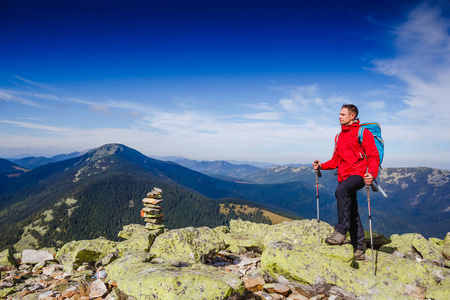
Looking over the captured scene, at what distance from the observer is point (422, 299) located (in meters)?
6.25

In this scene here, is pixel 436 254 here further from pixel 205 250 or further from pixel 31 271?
pixel 31 271

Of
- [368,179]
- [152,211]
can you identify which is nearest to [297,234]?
[368,179]

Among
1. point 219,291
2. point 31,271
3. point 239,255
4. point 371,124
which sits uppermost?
point 371,124

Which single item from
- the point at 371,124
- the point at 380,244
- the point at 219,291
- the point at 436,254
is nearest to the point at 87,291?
the point at 219,291

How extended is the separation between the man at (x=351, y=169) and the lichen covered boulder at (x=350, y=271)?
2.01 feet

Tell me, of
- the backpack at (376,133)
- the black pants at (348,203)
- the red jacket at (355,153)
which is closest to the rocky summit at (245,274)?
the black pants at (348,203)

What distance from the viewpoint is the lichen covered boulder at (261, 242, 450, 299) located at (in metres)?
6.46

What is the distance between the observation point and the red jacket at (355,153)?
750cm

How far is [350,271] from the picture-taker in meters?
6.91

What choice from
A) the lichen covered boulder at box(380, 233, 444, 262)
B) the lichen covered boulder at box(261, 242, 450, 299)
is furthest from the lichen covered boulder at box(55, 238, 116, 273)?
the lichen covered boulder at box(380, 233, 444, 262)

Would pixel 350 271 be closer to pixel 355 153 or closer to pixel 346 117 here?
pixel 355 153

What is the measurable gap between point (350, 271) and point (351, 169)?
330cm

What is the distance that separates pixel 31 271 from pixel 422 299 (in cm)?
1653

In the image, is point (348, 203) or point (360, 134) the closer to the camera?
point (360, 134)
